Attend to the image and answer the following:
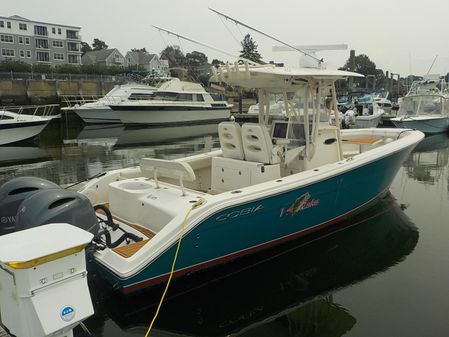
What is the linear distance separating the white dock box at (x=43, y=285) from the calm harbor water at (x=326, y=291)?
0.73 metres

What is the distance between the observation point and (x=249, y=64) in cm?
533

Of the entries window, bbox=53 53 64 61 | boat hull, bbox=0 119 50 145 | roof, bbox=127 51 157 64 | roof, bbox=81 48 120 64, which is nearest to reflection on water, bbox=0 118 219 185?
boat hull, bbox=0 119 50 145

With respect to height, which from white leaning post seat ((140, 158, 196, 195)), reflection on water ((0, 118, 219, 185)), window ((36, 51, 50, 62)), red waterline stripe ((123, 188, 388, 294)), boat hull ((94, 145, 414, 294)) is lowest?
reflection on water ((0, 118, 219, 185))

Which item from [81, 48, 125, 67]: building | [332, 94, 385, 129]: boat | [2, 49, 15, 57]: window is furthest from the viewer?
[81, 48, 125, 67]: building

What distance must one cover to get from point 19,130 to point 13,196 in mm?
15054

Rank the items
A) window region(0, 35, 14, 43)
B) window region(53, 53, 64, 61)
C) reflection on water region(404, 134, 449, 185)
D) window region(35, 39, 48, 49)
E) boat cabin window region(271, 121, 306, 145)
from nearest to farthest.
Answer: boat cabin window region(271, 121, 306, 145), reflection on water region(404, 134, 449, 185), window region(0, 35, 14, 43), window region(35, 39, 48, 49), window region(53, 53, 64, 61)

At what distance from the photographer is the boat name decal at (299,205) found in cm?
477

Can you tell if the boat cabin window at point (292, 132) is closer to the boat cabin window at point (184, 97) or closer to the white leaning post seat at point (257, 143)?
the white leaning post seat at point (257, 143)

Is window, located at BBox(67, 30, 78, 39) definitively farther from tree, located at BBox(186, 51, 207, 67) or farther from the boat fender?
the boat fender

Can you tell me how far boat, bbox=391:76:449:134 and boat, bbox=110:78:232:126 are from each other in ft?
44.7

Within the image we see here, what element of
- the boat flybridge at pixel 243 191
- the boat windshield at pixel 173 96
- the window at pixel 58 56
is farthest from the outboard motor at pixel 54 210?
the window at pixel 58 56

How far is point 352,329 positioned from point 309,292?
2.39 ft

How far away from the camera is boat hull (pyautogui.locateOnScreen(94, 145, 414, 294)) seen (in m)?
3.85

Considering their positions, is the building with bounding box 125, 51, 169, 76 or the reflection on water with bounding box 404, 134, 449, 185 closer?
the reflection on water with bounding box 404, 134, 449, 185
